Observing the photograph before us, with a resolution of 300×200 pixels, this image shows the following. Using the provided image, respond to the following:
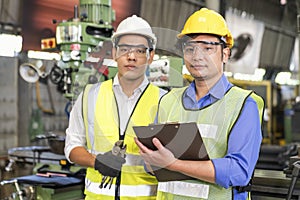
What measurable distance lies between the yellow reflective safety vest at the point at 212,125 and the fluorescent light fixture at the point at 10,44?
10.7ft

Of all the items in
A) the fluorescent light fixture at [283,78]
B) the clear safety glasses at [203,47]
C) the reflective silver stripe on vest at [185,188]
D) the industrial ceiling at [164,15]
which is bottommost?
the reflective silver stripe on vest at [185,188]

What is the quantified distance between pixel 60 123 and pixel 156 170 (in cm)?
403

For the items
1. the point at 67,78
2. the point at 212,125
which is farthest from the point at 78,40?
the point at 212,125

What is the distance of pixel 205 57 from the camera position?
56.7 inches

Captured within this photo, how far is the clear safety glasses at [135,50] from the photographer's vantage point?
64.2 inches

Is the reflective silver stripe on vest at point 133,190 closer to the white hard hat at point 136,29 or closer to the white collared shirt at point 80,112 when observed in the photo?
the white collared shirt at point 80,112

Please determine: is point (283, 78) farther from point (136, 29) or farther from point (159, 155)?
point (159, 155)

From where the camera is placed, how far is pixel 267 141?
26.8ft

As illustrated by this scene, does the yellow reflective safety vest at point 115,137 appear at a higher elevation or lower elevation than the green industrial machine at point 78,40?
lower

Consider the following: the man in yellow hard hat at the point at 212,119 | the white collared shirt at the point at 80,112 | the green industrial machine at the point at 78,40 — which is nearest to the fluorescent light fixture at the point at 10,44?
the green industrial machine at the point at 78,40

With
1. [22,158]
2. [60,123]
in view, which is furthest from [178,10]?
[22,158]

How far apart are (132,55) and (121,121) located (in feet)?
0.82

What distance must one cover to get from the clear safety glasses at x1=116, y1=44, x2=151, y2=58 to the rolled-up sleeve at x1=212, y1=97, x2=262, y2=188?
1.48 feet

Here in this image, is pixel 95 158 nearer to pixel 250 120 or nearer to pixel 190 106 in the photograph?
pixel 190 106
